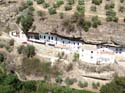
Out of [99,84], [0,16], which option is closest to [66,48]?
[99,84]

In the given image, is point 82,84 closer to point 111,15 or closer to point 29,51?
point 29,51

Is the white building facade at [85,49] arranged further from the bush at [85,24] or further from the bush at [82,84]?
the bush at [82,84]

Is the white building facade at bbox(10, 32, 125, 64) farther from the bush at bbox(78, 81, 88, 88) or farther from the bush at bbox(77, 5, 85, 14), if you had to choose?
the bush at bbox(77, 5, 85, 14)

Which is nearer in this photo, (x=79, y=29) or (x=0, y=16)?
(x=79, y=29)

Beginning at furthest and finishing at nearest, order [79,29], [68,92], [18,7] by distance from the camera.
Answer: [18,7] < [79,29] < [68,92]

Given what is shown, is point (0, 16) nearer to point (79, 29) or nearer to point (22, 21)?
point (22, 21)

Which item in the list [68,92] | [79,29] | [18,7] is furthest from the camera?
[18,7]

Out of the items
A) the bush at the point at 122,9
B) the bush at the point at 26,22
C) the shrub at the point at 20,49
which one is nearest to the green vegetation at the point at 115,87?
the bush at the point at 122,9

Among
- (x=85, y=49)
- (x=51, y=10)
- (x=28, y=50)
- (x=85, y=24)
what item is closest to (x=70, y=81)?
(x=85, y=49)

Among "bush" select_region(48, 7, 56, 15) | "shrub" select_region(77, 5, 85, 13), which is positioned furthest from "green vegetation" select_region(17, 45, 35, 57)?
"shrub" select_region(77, 5, 85, 13)
